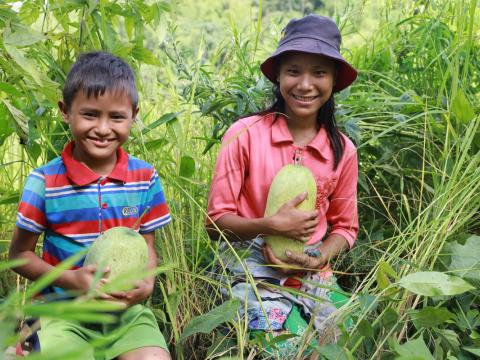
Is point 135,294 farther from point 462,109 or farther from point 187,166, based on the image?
point 462,109

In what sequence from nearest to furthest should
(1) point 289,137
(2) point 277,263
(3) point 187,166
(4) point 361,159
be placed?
(2) point 277,263 → (3) point 187,166 → (1) point 289,137 → (4) point 361,159

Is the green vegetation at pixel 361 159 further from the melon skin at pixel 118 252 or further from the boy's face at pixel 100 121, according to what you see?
the melon skin at pixel 118 252

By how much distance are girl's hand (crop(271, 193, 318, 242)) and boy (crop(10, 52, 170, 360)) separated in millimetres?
415

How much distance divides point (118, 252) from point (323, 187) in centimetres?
91

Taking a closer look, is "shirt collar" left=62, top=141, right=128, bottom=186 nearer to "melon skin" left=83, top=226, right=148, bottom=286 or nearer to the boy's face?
the boy's face

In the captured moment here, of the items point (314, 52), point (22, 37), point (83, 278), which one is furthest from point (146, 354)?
point (314, 52)

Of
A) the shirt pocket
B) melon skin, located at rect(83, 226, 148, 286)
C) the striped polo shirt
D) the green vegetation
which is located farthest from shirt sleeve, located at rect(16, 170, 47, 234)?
the shirt pocket

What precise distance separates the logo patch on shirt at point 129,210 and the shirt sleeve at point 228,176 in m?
0.37

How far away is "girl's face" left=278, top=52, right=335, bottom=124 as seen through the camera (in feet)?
7.24

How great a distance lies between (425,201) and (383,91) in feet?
1.71

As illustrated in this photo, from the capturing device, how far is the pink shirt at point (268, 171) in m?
2.24

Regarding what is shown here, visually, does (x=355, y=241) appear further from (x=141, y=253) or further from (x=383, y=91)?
(x=141, y=253)

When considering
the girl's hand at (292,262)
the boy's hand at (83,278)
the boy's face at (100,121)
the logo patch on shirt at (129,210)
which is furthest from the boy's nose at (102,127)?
the girl's hand at (292,262)

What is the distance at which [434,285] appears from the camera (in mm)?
1624
